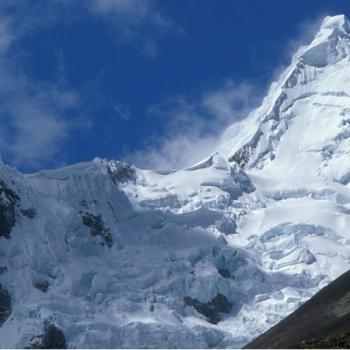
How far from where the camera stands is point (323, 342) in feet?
178

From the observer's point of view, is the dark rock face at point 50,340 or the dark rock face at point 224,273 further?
the dark rock face at point 224,273

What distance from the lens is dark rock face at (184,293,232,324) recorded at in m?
166

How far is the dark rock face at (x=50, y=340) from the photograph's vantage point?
473ft

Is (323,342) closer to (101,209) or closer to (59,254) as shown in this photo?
(59,254)

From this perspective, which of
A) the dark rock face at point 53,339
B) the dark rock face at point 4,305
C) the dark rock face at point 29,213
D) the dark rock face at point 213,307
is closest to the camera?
the dark rock face at point 53,339

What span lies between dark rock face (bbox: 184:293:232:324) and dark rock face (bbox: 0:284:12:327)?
85.5ft

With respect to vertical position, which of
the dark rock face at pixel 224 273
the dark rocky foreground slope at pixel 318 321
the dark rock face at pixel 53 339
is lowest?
the dark rocky foreground slope at pixel 318 321

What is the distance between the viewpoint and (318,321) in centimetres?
7825

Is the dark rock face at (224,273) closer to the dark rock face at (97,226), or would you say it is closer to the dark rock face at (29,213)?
the dark rock face at (97,226)

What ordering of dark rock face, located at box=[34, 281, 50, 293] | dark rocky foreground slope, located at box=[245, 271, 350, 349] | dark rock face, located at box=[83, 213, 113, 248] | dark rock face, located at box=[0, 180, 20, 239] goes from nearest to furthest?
dark rocky foreground slope, located at box=[245, 271, 350, 349], dark rock face, located at box=[34, 281, 50, 293], dark rock face, located at box=[0, 180, 20, 239], dark rock face, located at box=[83, 213, 113, 248]

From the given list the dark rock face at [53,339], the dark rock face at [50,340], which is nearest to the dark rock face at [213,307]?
the dark rock face at [53,339]

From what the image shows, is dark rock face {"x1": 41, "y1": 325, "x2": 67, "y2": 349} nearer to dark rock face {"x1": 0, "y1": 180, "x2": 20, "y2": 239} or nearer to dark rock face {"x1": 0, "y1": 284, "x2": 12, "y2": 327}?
dark rock face {"x1": 0, "y1": 284, "x2": 12, "y2": 327}

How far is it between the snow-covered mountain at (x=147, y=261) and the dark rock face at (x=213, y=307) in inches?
7.2

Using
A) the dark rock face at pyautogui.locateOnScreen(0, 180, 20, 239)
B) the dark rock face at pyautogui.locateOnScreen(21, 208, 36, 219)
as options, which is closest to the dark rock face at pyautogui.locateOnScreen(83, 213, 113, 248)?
the dark rock face at pyautogui.locateOnScreen(21, 208, 36, 219)
